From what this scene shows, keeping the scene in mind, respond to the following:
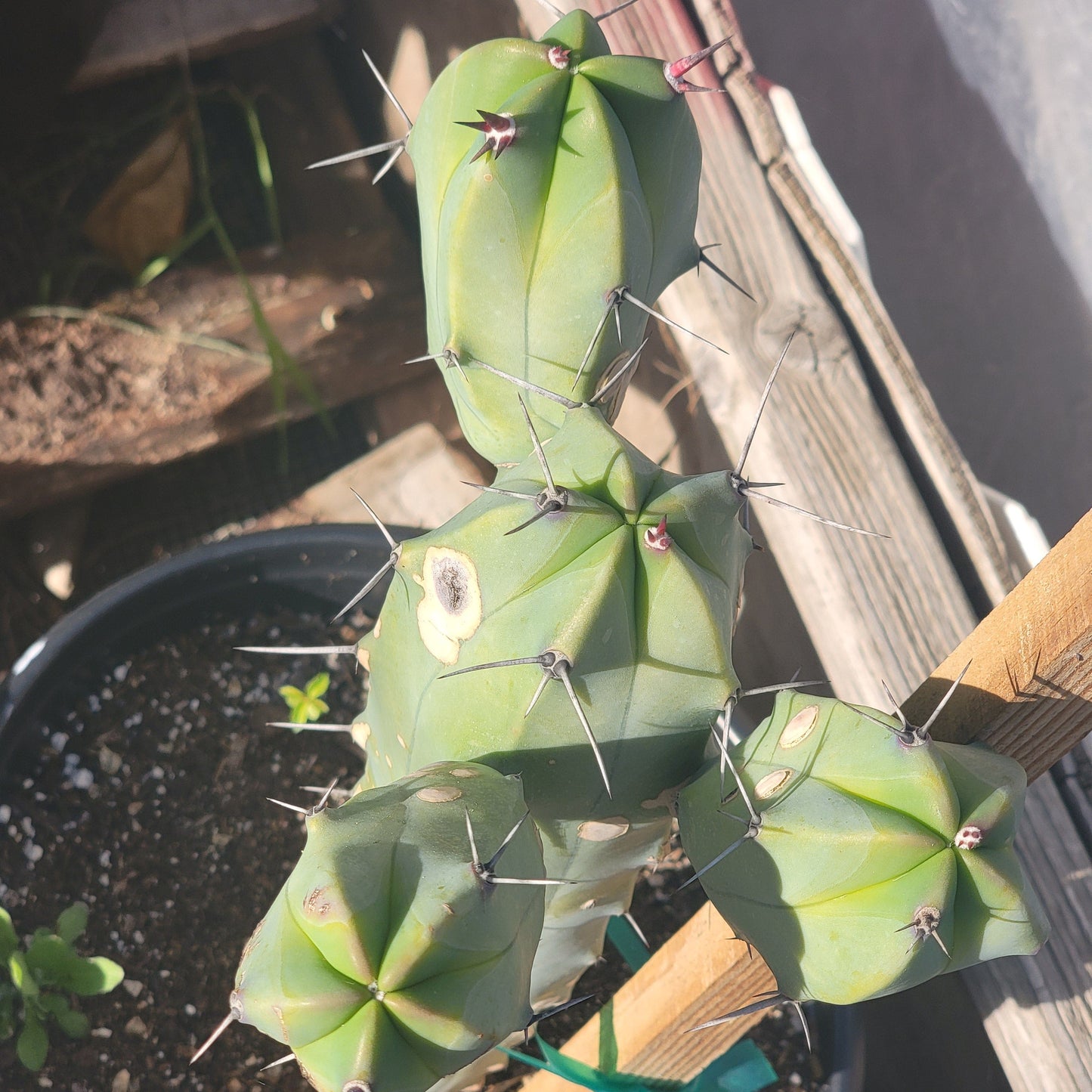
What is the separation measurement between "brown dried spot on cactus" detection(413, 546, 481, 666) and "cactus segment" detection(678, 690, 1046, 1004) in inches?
6.5

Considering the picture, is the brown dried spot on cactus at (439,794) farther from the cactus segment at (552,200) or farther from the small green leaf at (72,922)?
the small green leaf at (72,922)

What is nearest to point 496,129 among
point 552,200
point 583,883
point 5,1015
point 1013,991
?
point 552,200

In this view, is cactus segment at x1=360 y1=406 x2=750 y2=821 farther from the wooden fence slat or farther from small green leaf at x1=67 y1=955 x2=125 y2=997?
small green leaf at x1=67 y1=955 x2=125 y2=997

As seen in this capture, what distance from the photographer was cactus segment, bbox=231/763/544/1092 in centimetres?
39

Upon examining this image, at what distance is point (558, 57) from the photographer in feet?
1.81

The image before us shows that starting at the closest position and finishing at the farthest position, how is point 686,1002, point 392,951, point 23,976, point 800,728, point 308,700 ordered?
point 392,951 → point 800,728 → point 686,1002 → point 23,976 → point 308,700

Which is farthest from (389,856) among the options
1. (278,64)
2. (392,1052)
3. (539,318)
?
(278,64)

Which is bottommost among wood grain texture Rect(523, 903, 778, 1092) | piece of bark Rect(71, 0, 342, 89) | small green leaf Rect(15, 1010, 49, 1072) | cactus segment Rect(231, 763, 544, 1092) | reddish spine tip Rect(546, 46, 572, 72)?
wood grain texture Rect(523, 903, 778, 1092)

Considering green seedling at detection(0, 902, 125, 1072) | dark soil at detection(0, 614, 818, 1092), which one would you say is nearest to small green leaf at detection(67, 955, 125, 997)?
green seedling at detection(0, 902, 125, 1072)

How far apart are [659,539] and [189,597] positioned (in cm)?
77

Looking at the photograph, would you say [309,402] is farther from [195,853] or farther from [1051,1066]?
[1051,1066]

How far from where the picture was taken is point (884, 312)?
0.96m

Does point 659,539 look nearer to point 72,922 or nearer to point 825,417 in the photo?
point 825,417

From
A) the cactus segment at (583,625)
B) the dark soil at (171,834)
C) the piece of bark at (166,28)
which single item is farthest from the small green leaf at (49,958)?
the piece of bark at (166,28)
